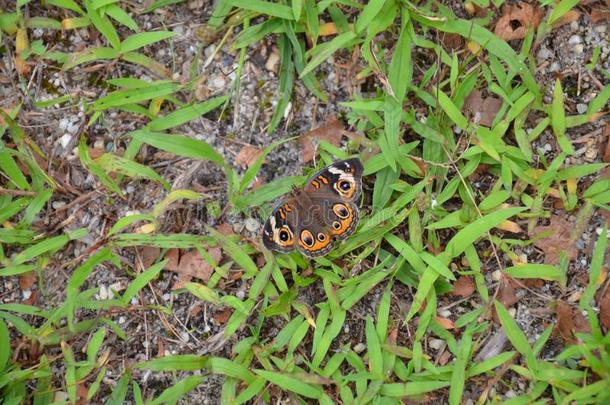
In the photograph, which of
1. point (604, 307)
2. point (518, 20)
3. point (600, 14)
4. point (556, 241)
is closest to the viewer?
point (604, 307)

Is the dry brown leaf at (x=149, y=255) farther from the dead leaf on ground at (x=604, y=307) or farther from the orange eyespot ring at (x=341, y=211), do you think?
the dead leaf on ground at (x=604, y=307)

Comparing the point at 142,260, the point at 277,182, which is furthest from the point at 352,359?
the point at 142,260

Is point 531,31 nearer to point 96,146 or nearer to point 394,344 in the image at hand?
point 394,344

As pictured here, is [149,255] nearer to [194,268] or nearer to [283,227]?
[194,268]

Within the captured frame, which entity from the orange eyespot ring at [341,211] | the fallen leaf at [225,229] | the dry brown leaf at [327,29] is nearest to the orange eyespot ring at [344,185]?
the orange eyespot ring at [341,211]

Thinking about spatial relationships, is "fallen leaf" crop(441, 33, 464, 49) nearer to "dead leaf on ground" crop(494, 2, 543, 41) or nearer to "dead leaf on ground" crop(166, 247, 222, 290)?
"dead leaf on ground" crop(494, 2, 543, 41)

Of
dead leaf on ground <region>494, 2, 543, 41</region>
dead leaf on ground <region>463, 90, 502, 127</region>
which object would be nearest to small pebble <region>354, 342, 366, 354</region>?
dead leaf on ground <region>463, 90, 502, 127</region>

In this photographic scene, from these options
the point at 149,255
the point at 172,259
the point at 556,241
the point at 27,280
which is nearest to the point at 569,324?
the point at 556,241
